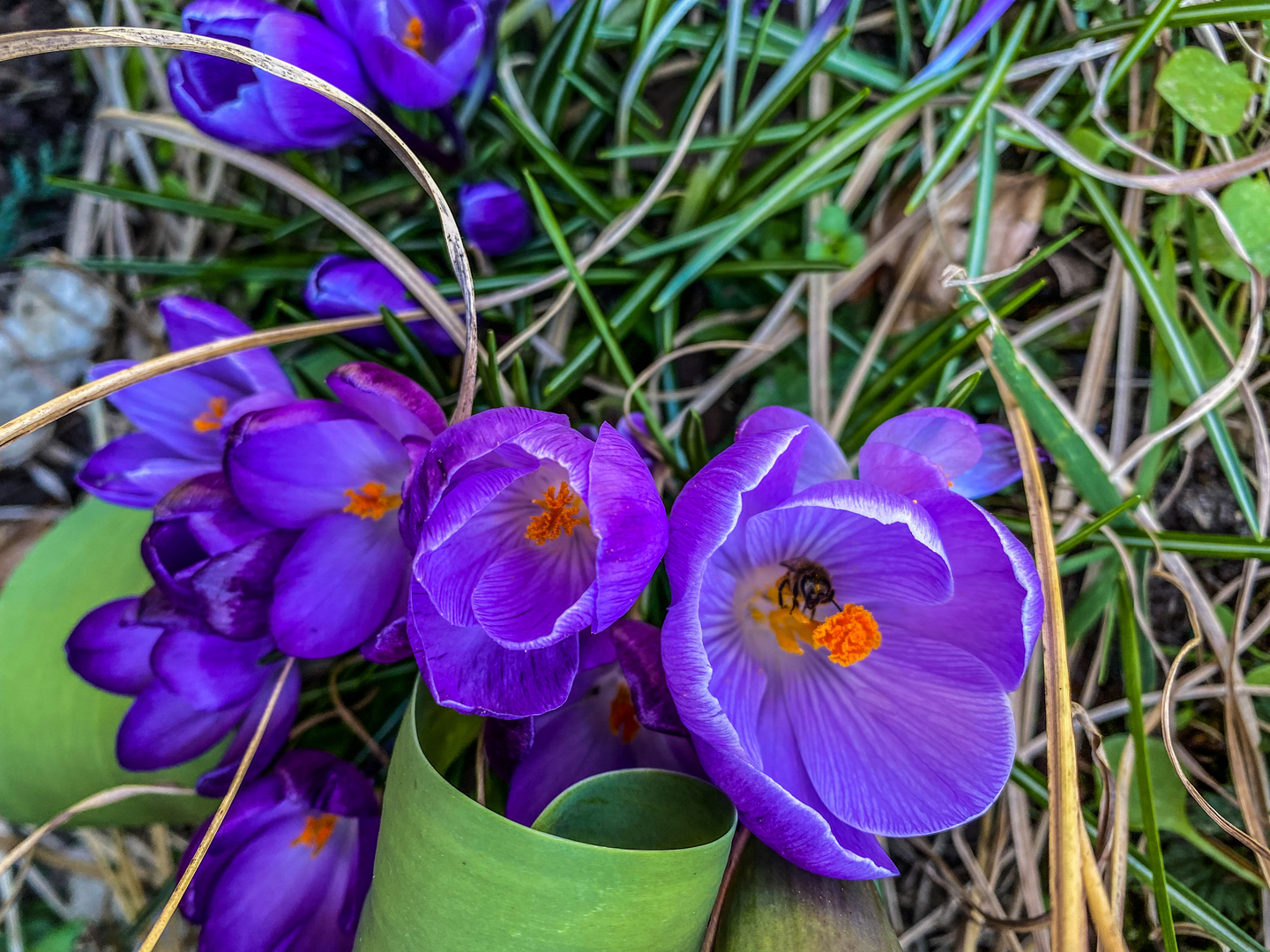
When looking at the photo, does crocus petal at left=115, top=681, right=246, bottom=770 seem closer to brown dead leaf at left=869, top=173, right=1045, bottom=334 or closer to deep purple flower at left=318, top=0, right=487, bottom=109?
deep purple flower at left=318, top=0, right=487, bottom=109

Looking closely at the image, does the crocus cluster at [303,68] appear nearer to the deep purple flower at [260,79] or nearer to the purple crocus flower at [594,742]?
the deep purple flower at [260,79]

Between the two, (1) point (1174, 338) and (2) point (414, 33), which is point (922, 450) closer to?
(1) point (1174, 338)

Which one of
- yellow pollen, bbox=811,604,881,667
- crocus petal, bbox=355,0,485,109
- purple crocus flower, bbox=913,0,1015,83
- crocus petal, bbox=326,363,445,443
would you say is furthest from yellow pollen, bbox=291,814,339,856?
purple crocus flower, bbox=913,0,1015,83

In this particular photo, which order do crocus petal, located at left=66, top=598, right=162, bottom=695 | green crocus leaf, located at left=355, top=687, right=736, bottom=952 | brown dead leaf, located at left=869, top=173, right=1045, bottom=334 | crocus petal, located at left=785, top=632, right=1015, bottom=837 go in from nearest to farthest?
green crocus leaf, located at left=355, top=687, right=736, bottom=952 < crocus petal, located at left=785, top=632, right=1015, bottom=837 < crocus petal, located at left=66, top=598, right=162, bottom=695 < brown dead leaf, located at left=869, top=173, right=1045, bottom=334

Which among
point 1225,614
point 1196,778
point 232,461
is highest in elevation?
point 232,461

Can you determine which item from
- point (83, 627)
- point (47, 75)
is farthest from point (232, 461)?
point (47, 75)

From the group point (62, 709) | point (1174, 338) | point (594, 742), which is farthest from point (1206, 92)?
point (62, 709)

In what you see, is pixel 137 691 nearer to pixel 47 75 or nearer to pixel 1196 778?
pixel 47 75
